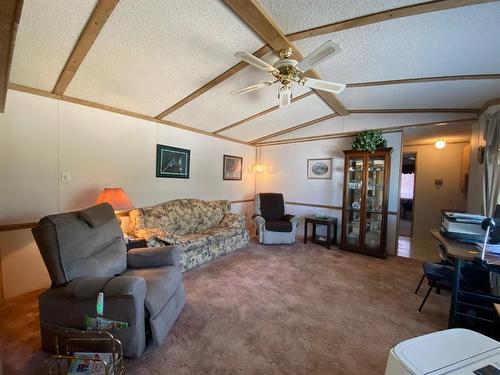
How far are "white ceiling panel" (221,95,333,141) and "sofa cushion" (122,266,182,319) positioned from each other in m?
2.94

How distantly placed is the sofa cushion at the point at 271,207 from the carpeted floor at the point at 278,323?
5.04 ft

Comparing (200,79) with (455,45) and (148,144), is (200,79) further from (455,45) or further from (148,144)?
(455,45)

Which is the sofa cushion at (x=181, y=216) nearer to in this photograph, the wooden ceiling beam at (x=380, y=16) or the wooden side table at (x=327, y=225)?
the wooden side table at (x=327, y=225)

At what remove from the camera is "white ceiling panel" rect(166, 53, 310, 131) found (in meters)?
2.61

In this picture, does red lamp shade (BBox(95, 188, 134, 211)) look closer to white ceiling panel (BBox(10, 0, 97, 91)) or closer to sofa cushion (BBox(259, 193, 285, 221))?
white ceiling panel (BBox(10, 0, 97, 91))

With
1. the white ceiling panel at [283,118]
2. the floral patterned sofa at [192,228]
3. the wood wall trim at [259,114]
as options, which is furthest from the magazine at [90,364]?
the white ceiling panel at [283,118]

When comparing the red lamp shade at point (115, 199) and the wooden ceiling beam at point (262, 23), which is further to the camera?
the red lamp shade at point (115, 199)

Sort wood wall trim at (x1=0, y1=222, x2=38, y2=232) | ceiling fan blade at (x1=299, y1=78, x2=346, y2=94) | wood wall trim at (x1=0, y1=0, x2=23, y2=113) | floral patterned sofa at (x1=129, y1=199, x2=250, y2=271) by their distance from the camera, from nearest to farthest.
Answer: wood wall trim at (x1=0, y1=0, x2=23, y2=113) → ceiling fan blade at (x1=299, y1=78, x2=346, y2=94) → wood wall trim at (x1=0, y1=222, x2=38, y2=232) → floral patterned sofa at (x1=129, y1=199, x2=250, y2=271)

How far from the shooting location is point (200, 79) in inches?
99.7

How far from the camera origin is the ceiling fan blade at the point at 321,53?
59.7 inches

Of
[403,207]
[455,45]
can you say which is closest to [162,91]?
[455,45]

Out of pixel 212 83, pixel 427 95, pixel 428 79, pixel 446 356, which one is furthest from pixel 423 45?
pixel 446 356

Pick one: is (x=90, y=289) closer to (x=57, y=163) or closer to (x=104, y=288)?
(x=104, y=288)

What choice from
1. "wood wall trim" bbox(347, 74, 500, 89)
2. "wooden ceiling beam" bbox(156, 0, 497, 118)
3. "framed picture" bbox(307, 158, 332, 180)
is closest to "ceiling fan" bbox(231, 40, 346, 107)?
"wooden ceiling beam" bbox(156, 0, 497, 118)
